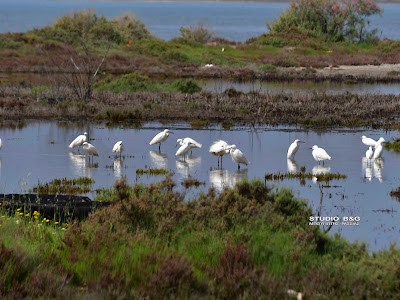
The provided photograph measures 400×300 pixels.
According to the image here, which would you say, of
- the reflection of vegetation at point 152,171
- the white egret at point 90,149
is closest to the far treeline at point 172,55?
the white egret at point 90,149

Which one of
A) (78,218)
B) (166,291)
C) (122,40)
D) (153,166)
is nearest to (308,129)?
(153,166)

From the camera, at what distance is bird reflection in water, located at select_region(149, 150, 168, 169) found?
638 inches

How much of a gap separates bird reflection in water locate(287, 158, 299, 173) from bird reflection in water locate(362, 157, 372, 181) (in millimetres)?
1445

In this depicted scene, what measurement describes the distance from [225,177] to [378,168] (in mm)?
3591

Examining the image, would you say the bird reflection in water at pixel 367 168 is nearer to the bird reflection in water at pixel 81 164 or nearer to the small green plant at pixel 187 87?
the bird reflection in water at pixel 81 164

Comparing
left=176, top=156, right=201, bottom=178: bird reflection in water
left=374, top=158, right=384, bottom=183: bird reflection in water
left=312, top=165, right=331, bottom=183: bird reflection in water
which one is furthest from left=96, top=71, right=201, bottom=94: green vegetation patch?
left=312, top=165, right=331, bottom=183: bird reflection in water

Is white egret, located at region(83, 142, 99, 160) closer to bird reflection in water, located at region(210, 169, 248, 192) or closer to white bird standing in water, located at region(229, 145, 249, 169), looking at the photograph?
bird reflection in water, located at region(210, 169, 248, 192)

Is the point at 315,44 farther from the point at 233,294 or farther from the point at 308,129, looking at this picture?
the point at 233,294

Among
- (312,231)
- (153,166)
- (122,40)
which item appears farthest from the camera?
(122,40)

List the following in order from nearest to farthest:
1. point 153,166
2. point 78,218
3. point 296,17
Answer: point 78,218, point 153,166, point 296,17

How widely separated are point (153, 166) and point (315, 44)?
51983 millimetres

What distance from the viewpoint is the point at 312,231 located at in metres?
8.41

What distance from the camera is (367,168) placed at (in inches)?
632

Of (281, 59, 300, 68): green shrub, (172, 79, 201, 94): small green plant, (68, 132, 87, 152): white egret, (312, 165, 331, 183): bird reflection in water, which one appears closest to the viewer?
(312, 165, 331, 183): bird reflection in water
